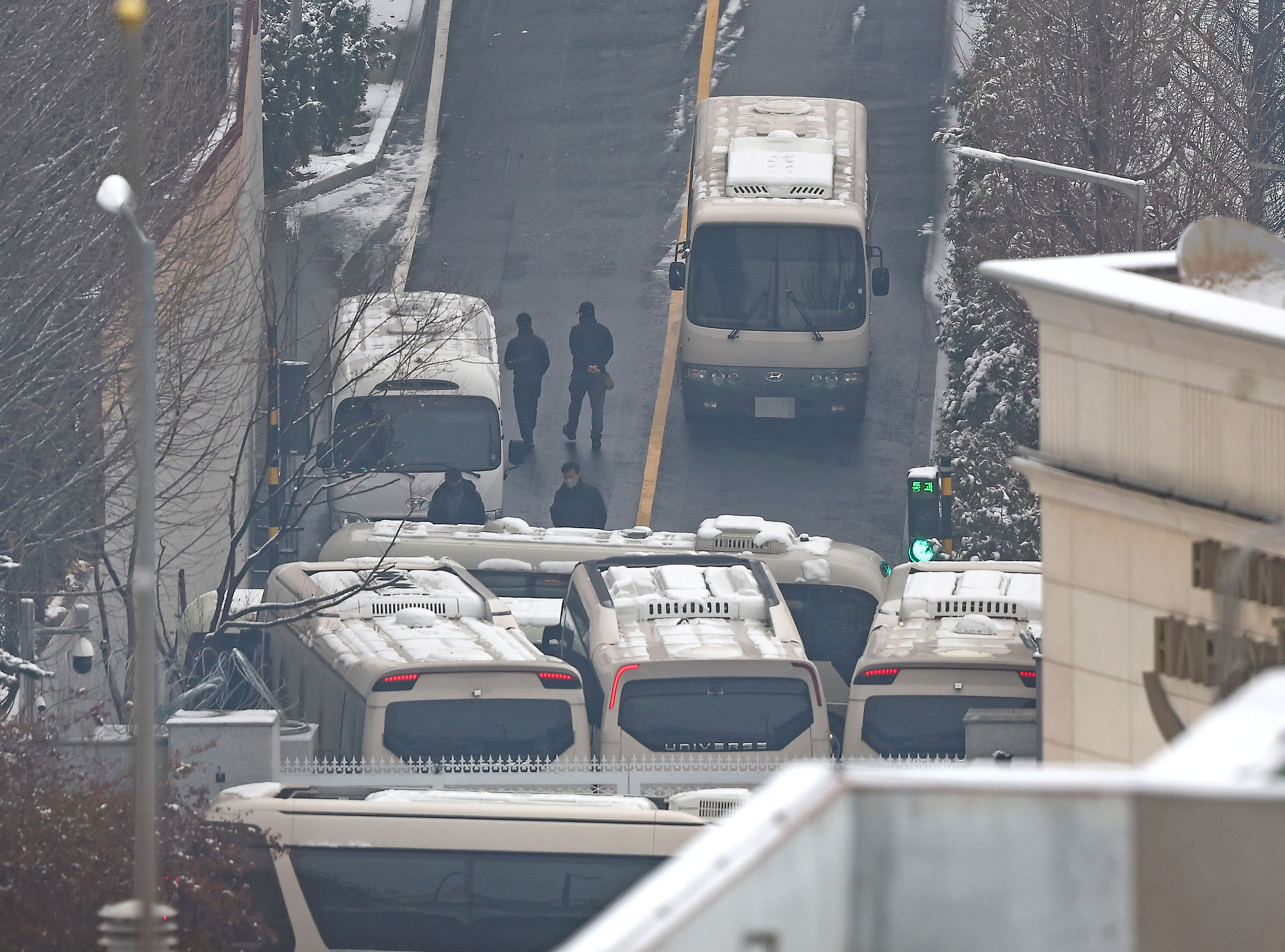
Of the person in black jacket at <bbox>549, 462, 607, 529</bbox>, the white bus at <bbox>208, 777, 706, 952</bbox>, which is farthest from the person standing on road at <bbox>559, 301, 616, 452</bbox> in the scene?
the white bus at <bbox>208, 777, 706, 952</bbox>

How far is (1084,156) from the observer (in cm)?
2714

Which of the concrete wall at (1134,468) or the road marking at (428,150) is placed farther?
the road marking at (428,150)

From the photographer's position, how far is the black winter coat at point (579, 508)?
24656mm

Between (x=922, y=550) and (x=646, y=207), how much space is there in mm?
18320

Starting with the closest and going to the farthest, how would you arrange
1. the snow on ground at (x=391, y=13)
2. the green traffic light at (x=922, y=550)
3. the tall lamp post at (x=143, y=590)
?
1. the tall lamp post at (x=143, y=590)
2. the green traffic light at (x=922, y=550)
3. the snow on ground at (x=391, y=13)

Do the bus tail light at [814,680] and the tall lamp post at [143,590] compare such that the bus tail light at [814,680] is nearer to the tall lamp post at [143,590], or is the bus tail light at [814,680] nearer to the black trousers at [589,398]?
the tall lamp post at [143,590]

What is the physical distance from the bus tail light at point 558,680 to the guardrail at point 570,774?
53 cm

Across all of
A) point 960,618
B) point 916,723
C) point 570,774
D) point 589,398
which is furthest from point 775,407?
point 570,774

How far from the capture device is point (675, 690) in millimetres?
16125

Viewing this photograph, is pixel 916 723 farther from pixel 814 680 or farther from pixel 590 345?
pixel 590 345

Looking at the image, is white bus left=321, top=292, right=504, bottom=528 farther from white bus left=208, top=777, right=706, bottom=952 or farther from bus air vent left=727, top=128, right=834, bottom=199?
white bus left=208, top=777, right=706, bottom=952

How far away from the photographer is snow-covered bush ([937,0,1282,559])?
25656 millimetres

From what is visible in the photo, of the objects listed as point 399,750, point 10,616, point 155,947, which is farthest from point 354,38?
point 155,947

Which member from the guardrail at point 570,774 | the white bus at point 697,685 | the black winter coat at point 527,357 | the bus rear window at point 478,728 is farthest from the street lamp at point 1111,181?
the black winter coat at point 527,357
